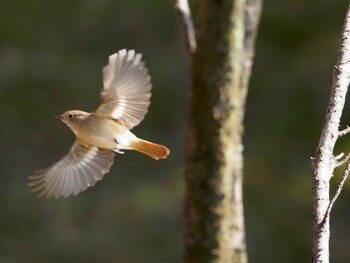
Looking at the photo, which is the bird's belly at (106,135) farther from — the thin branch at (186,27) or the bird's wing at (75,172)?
the thin branch at (186,27)

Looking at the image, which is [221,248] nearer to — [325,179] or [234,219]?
[234,219]

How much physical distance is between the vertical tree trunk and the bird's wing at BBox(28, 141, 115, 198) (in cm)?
23

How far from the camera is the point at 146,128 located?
5.39 meters

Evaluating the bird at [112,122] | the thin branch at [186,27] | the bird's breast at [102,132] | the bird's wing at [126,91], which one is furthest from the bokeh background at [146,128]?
the bird's breast at [102,132]

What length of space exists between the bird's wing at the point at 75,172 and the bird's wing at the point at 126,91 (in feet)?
0.33

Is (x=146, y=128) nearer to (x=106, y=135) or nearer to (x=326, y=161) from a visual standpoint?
(x=106, y=135)

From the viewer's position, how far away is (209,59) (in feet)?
7.43

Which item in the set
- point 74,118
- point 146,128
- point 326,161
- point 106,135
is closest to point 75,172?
point 74,118

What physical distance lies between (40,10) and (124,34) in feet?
1.87

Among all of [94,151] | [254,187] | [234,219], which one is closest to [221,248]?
[234,219]

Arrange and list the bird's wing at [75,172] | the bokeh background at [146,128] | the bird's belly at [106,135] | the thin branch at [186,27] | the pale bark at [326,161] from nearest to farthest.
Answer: the pale bark at [326,161] < the bird's belly at [106,135] < the bird's wing at [75,172] < the thin branch at [186,27] < the bokeh background at [146,128]

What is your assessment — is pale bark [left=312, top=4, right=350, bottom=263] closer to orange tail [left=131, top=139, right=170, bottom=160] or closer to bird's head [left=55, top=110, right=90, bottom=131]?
orange tail [left=131, top=139, right=170, bottom=160]

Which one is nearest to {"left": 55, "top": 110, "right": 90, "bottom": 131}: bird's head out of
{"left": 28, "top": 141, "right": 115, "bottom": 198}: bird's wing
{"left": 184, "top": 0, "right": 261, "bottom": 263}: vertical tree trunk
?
{"left": 28, "top": 141, "right": 115, "bottom": 198}: bird's wing

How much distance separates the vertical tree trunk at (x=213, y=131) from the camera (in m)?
2.25
